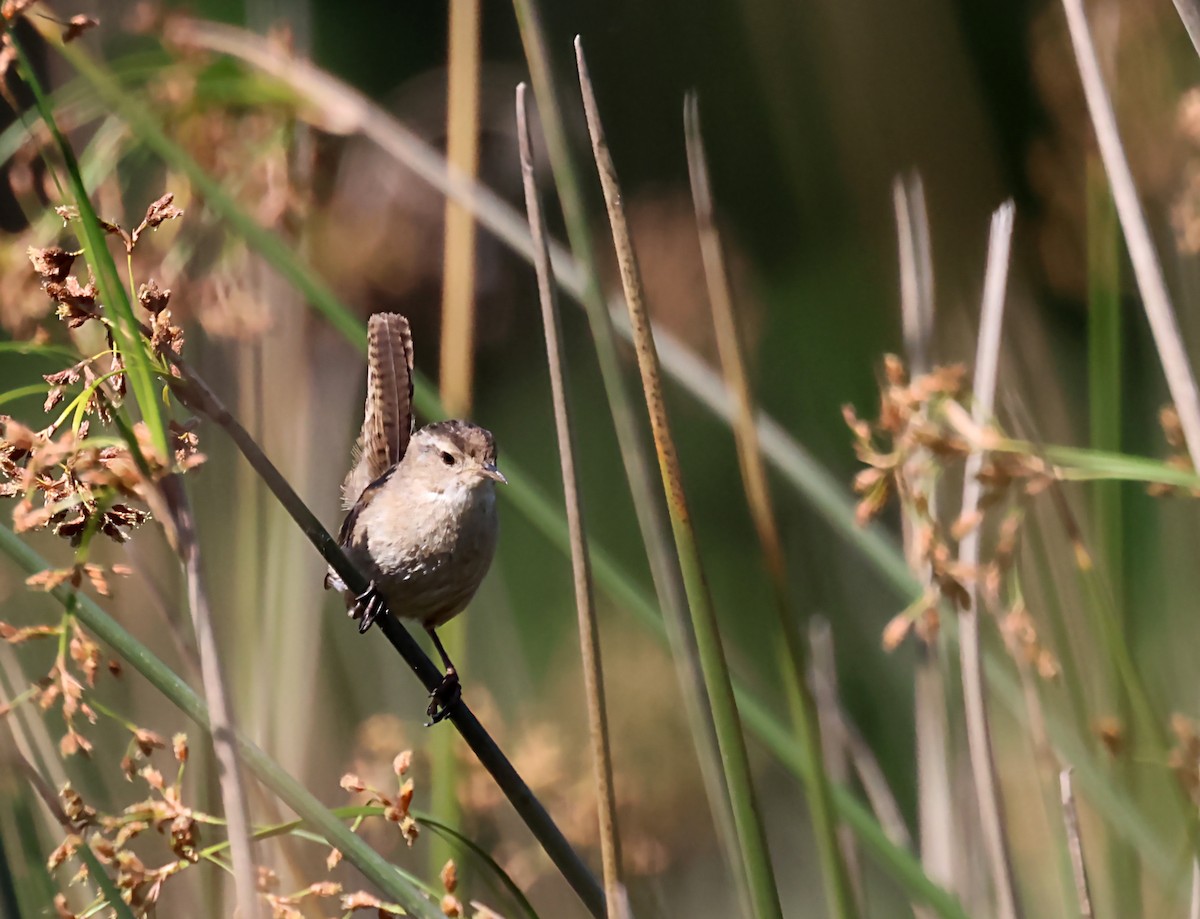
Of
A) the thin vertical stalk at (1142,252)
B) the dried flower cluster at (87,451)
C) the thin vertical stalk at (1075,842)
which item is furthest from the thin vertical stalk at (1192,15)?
the dried flower cluster at (87,451)

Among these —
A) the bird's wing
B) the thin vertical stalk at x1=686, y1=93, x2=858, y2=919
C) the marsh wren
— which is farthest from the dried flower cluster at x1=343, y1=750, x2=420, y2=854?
the bird's wing

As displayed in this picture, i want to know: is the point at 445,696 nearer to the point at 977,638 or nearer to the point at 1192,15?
the point at 977,638

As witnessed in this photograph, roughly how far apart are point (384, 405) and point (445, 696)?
3.24 ft

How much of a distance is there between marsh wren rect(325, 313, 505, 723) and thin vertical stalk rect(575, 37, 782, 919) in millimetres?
976

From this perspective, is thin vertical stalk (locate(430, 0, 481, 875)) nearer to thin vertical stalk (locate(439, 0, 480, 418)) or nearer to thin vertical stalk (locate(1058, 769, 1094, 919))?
thin vertical stalk (locate(439, 0, 480, 418))

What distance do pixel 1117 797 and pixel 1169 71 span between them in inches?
62.5

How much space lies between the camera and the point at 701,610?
1.08 m

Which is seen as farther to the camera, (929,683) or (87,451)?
(929,683)

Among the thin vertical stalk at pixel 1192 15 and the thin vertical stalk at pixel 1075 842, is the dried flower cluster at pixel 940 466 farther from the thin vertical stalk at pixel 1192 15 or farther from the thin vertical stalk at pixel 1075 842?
the thin vertical stalk at pixel 1192 15

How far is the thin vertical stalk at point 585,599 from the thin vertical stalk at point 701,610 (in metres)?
0.09

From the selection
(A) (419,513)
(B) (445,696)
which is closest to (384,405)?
(A) (419,513)

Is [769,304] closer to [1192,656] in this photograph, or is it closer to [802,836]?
[802,836]

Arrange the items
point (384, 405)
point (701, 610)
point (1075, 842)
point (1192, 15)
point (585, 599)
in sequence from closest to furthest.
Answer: point (701, 610)
point (585, 599)
point (1192, 15)
point (1075, 842)
point (384, 405)

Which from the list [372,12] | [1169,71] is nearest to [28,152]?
[1169,71]
